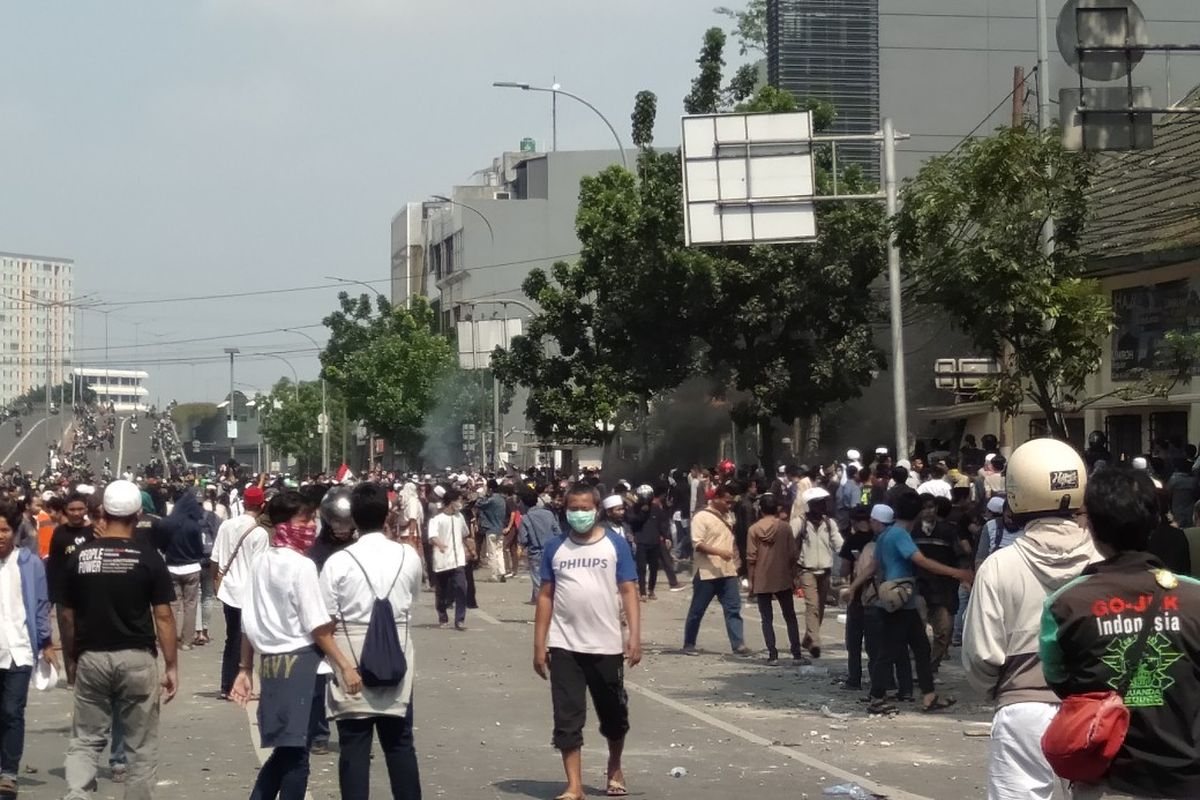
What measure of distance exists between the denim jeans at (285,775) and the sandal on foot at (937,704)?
6.57 meters

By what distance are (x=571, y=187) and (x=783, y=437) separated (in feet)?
135

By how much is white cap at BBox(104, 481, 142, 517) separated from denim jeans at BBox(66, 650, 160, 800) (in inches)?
26.0

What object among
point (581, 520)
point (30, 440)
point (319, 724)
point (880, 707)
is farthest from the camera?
point (30, 440)

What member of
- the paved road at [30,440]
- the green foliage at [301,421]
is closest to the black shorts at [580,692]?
the green foliage at [301,421]

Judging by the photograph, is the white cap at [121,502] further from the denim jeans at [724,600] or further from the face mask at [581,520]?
the denim jeans at [724,600]

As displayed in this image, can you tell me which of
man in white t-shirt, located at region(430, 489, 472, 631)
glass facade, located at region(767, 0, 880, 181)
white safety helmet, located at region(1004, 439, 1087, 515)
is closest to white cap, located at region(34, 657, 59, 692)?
white safety helmet, located at region(1004, 439, 1087, 515)

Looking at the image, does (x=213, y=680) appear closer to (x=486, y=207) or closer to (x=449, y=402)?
(x=449, y=402)

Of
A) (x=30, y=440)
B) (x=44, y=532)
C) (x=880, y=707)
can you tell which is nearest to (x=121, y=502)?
(x=880, y=707)

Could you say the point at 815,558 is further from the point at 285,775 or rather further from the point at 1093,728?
the point at 1093,728

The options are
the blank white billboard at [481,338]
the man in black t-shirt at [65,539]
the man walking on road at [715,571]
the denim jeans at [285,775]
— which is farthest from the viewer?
the blank white billboard at [481,338]

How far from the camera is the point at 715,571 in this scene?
1677 cm

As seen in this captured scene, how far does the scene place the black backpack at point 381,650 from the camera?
760cm

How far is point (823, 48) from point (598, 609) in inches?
1438

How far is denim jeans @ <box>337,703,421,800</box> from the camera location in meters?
7.60
